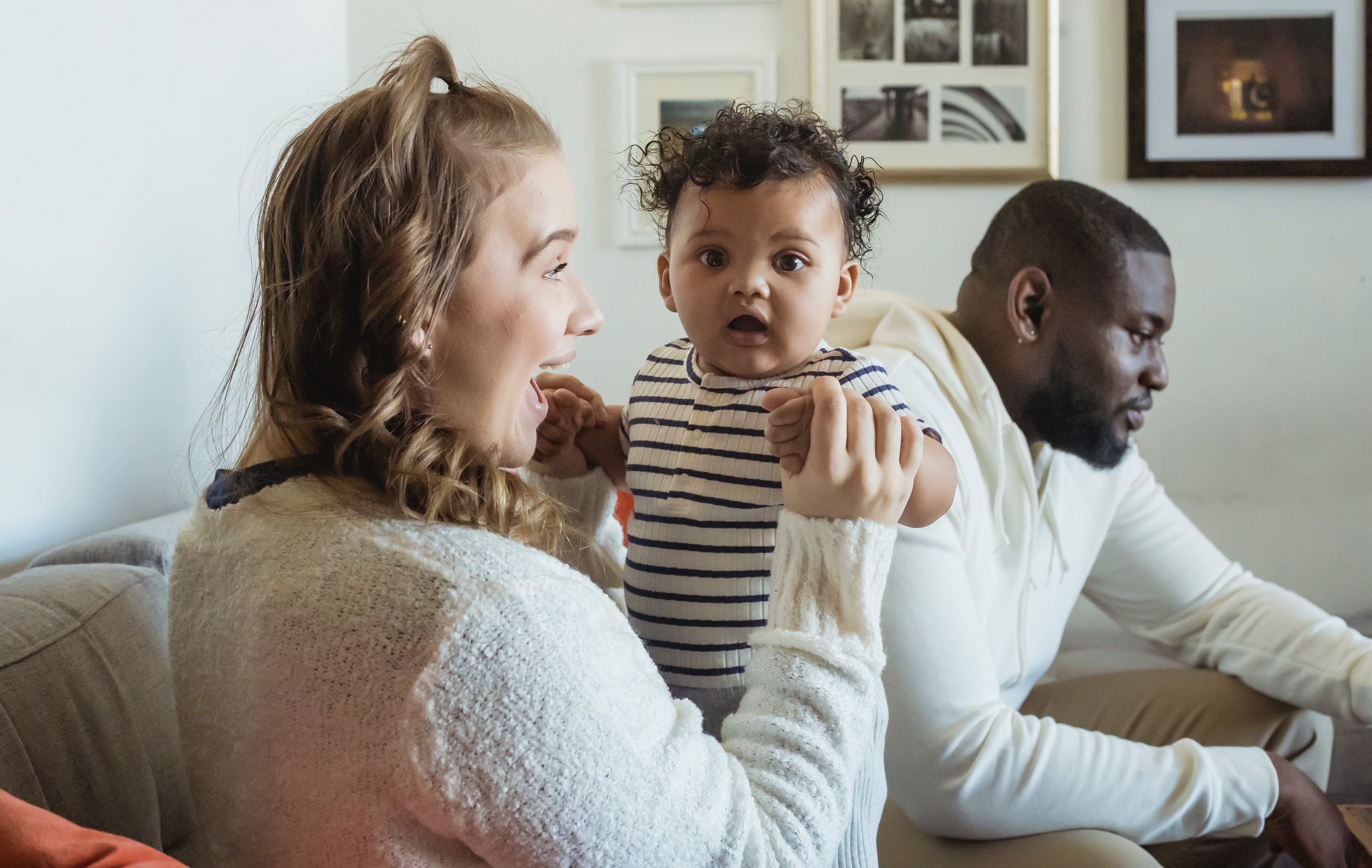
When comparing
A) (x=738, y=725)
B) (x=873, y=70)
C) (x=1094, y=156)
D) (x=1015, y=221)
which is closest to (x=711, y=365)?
(x=738, y=725)

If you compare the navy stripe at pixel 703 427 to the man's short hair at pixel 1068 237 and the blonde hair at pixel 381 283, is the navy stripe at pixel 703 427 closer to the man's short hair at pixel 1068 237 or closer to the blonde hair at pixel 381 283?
the blonde hair at pixel 381 283

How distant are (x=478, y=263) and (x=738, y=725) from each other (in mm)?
395

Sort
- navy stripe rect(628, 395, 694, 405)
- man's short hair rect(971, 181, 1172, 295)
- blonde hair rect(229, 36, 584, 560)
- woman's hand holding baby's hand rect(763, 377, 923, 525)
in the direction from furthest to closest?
1. man's short hair rect(971, 181, 1172, 295)
2. navy stripe rect(628, 395, 694, 405)
3. woman's hand holding baby's hand rect(763, 377, 923, 525)
4. blonde hair rect(229, 36, 584, 560)

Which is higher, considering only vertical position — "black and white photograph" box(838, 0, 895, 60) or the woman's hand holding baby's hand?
"black and white photograph" box(838, 0, 895, 60)

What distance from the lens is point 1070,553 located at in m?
1.78

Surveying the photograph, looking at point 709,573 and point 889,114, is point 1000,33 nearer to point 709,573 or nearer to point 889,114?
point 889,114

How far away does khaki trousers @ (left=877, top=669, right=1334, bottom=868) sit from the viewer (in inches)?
55.8

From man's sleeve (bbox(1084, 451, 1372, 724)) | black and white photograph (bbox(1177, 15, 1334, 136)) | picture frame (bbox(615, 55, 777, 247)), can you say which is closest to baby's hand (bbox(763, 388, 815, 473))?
man's sleeve (bbox(1084, 451, 1372, 724))

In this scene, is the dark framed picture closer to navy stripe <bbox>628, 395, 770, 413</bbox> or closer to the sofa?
navy stripe <bbox>628, 395, 770, 413</bbox>

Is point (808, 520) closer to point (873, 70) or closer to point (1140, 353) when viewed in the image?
point (1140, 353)

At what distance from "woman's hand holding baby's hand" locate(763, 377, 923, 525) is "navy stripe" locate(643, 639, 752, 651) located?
195 mm

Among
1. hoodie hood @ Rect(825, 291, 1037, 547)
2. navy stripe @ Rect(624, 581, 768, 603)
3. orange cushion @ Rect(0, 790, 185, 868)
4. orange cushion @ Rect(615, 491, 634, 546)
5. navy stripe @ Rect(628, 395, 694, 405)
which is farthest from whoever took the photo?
orange cushion @ Rect(615, 491, 634, 546)

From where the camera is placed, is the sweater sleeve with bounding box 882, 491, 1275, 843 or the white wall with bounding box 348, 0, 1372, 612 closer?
the sweater sleeve with bounding box 882, 491, 1275, 843

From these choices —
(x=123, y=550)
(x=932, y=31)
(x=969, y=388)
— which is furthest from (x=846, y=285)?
(x=932, y=31)
